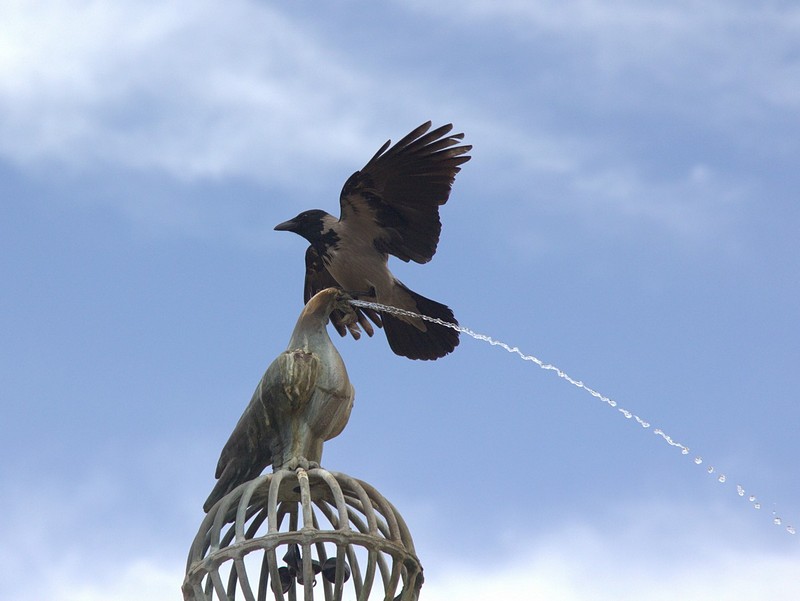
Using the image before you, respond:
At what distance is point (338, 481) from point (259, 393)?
993 millimetres

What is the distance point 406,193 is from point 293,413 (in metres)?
3.05

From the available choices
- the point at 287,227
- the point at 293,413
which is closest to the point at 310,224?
the point at 287,227

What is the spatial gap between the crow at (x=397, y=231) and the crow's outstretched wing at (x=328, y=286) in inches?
0.4

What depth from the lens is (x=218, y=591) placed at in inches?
419

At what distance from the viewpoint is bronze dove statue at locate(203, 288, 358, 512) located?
11695mm

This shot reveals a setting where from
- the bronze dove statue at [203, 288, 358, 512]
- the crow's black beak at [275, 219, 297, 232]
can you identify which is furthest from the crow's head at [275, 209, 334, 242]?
the bronze dove statue at [203, 288, 358, 512]

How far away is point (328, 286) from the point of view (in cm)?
1436

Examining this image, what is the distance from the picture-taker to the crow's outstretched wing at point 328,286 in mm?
13812

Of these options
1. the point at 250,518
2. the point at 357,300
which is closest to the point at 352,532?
the point at 250,518

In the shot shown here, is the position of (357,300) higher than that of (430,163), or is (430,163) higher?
(430,163)

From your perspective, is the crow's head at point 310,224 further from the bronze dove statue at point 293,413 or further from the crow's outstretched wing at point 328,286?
the bronze dove statue at point 293,413

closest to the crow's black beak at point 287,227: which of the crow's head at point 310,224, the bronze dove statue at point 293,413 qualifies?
the crow's head at point 310,224

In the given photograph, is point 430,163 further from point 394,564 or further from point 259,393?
point 394,564

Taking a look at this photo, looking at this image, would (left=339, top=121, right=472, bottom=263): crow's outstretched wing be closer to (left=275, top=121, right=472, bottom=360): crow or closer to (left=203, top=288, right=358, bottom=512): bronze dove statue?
(left=275, top=121, right=472, bottom=360): crow
